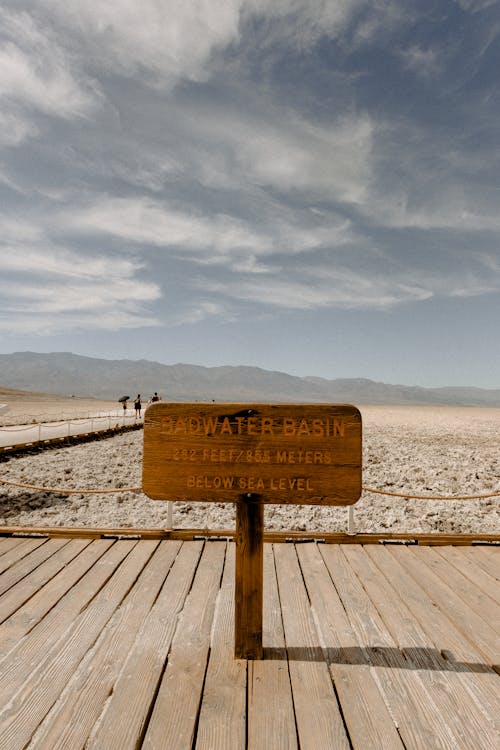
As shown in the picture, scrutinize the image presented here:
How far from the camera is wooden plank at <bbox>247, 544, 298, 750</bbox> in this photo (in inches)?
88.2

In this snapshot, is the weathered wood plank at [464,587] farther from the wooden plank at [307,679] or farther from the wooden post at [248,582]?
→ the wooden post at [248,582]

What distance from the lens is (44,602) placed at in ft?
11.8

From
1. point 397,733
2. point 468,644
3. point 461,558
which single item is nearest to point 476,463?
point 461,558

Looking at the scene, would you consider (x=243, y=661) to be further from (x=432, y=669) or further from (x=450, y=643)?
(x=450, y=643)

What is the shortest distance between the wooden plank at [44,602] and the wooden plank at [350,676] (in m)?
2.06

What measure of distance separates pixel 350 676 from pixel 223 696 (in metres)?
0.84

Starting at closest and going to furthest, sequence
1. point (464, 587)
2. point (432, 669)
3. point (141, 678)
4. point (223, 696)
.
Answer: point (223, 696), point (141, 678), point (432, 669), point (464, 587)

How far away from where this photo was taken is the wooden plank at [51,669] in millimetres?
2318

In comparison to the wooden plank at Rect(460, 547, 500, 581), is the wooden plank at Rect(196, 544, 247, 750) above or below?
below

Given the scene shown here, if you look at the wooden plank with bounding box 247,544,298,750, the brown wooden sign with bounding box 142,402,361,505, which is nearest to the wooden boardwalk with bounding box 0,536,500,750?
the wooden plank with bounding box 247,544,298,750

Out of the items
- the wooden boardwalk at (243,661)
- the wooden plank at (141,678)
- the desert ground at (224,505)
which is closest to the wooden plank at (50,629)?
the wooden boardwalk at (243,661)

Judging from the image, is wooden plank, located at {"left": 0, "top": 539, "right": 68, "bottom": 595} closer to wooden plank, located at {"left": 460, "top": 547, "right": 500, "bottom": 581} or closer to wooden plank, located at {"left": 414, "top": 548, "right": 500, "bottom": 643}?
wooden plank, located at {"left": 414, "top": 548, "right": 500, "bottom": 643}

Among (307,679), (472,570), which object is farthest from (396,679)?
(472,570)

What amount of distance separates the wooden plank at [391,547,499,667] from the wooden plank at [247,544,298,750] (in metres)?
1.46
